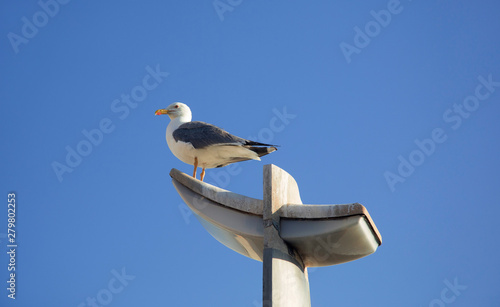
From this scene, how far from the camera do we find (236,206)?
795 centimetres

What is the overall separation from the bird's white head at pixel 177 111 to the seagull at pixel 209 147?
46cm

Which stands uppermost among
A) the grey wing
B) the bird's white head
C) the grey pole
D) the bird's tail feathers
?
the bird's white head

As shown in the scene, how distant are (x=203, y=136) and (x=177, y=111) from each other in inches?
42.9

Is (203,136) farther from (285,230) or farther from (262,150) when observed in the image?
(285,230)

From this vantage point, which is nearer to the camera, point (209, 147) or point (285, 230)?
point (285, 230)

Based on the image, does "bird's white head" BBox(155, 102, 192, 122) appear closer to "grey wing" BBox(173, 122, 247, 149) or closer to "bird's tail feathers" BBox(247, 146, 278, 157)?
"grey wing" BBox(173, 122, 247, 149)

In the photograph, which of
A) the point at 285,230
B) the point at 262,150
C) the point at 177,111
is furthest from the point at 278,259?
the point at 177,111

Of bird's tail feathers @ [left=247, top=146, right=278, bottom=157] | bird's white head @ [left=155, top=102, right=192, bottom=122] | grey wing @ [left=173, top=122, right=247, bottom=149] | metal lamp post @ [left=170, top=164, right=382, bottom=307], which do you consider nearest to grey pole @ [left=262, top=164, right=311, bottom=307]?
metal lamp post @ [left=170, top=164, right=382, bottom=307]

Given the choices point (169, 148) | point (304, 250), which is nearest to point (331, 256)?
point (304, 250)

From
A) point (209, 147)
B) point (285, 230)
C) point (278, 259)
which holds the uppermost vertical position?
point (209, 147)

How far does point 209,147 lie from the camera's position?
9258 mm

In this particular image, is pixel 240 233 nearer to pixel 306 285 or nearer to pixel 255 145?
pixel 306 285

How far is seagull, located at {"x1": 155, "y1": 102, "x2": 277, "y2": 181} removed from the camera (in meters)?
9.25

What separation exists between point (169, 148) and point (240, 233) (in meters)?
2.51
